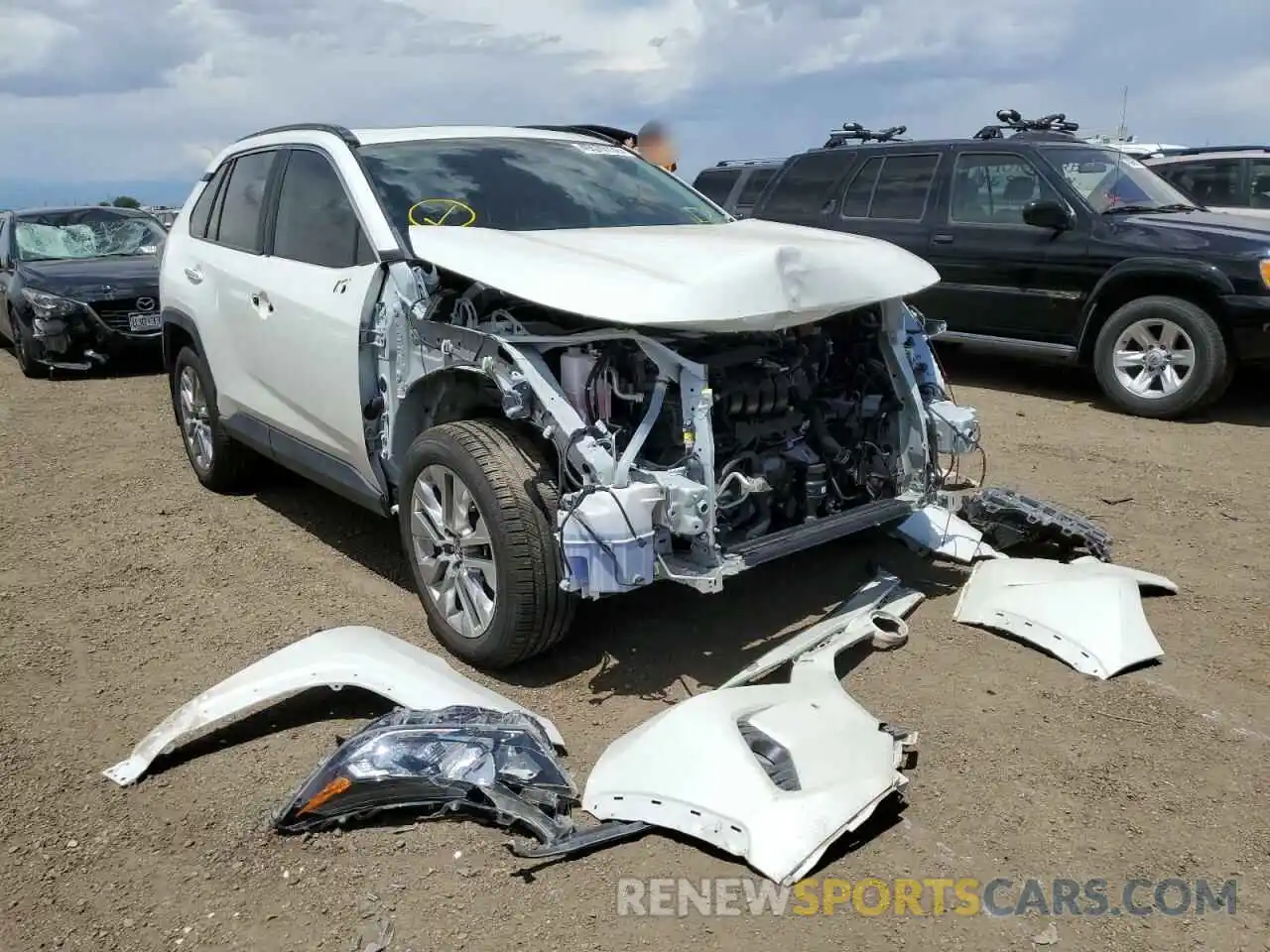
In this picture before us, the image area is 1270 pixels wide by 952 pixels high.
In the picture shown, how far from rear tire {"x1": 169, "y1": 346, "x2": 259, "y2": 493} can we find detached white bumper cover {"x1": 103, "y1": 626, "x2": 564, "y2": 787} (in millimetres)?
2442

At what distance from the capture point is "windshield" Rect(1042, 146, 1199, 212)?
790cm

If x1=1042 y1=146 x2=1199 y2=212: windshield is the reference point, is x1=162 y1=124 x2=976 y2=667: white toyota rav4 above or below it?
below

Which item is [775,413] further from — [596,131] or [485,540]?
[596,131]

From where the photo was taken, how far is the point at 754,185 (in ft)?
34.9

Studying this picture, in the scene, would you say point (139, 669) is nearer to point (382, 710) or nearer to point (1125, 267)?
point (382, 710)

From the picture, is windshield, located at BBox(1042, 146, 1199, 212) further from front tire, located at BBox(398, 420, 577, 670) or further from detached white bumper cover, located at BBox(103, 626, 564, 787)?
detached white bumper cover, located at BBox(103, 626, 564, 787)

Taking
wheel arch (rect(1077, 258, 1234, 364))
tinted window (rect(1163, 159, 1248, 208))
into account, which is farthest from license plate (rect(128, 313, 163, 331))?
tinted window (rect(1163, 159, 1248, 208))

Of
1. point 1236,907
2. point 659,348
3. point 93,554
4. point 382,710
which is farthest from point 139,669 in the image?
point 1236,907

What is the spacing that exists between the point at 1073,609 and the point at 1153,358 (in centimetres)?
428

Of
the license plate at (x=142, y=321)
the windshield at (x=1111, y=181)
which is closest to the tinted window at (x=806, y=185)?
the windshield at (x=1111, y=181)

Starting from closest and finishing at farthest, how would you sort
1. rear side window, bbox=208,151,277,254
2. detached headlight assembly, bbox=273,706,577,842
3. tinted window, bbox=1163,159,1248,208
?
detached headlight assembly, bbox=273,706,577,842, rear side window, bbox=208,151,277,254, tinted window, bbox=1163,159,1248,208

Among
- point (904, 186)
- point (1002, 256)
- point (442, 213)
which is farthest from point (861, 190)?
point (442, 213)

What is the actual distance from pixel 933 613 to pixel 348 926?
2590 mm

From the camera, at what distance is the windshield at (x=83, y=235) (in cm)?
1090
